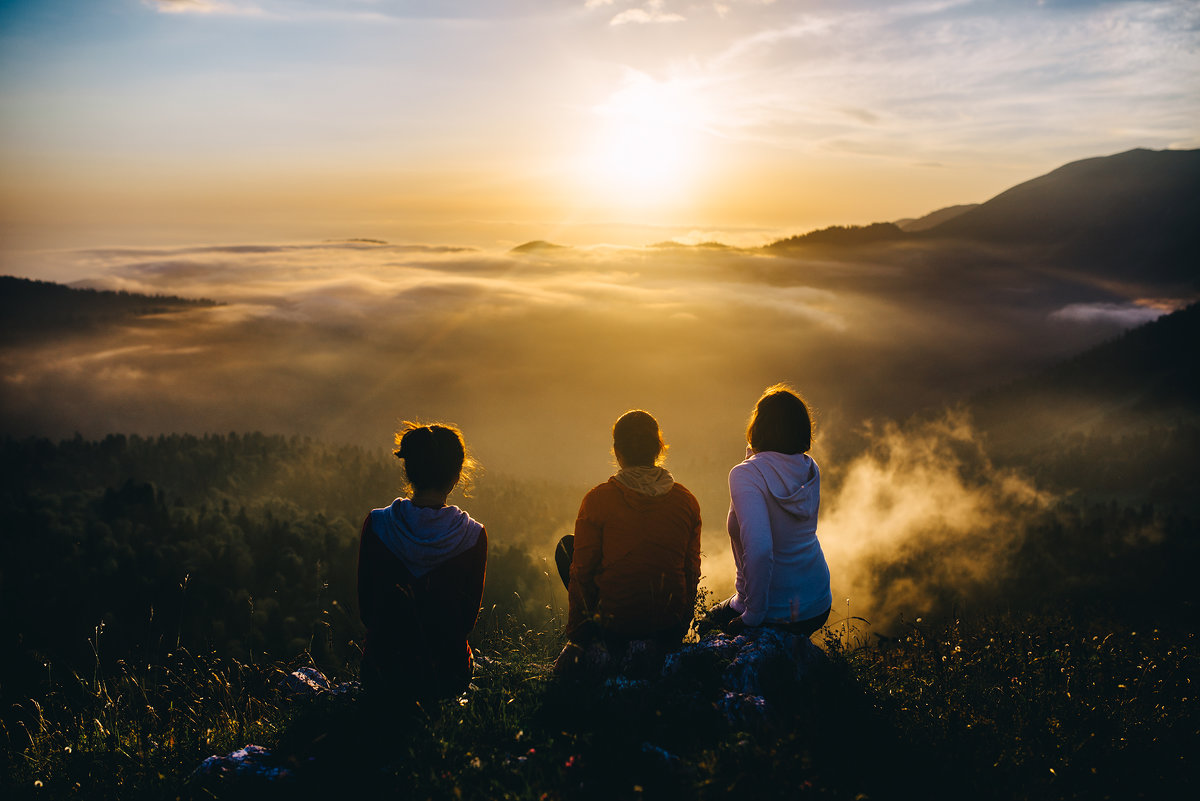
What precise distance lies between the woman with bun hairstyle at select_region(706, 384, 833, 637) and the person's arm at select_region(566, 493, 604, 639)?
3.06ft

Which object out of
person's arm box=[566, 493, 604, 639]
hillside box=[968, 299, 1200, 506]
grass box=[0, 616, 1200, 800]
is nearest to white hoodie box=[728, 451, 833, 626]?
grass box=[0, 616, 1200, 800]

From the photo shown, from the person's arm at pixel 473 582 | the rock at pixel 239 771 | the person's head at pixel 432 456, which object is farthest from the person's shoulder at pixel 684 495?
the rock at pixel 239 771

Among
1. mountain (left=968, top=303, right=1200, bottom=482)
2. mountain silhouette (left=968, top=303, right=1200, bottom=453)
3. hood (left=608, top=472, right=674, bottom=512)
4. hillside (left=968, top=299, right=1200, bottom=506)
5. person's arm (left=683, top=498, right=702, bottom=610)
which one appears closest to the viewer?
hood (left=608, top=472, right=674, bottom=512)

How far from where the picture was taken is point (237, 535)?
67188mm

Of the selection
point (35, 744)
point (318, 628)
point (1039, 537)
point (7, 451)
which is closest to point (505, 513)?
point (318, 628)

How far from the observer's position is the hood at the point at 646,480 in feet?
15.7

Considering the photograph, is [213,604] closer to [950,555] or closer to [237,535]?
[237,535]

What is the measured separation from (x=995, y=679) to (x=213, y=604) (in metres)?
69.0

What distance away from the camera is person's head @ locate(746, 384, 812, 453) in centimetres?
487

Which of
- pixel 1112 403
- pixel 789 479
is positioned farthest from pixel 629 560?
pixel 1112 403

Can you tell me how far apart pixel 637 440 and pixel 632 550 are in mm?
754

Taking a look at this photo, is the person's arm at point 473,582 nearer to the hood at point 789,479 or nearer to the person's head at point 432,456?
the person's head at point 432,456

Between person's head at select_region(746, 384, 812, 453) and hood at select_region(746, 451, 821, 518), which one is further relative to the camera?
person's head at select_region(746, 384, 812, 453)

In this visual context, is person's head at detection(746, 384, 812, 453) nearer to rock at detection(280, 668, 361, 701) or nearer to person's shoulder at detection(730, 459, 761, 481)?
person's shoulder at detection(730, 459, 761, 481)
